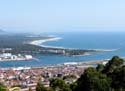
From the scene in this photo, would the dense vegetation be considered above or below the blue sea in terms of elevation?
above

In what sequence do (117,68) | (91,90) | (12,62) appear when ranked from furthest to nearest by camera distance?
(12,62) → (117,68) → (91,90)

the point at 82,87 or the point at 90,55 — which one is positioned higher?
the point at 82,87

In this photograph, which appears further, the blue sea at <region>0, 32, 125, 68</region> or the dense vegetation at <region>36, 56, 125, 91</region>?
the blue sea at <region>0, 32, 125, 68</region>

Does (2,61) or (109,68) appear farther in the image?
(2,61)

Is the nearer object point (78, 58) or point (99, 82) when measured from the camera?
point (99, 82)

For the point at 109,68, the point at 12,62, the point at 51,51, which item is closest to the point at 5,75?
the point at 12,62

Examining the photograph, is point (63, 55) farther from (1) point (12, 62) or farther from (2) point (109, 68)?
(2) point (109, 68)

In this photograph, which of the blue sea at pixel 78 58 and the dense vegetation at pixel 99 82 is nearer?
the dense vegetation at pixel 99 82

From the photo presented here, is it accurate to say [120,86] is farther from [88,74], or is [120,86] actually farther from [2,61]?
[2,61]

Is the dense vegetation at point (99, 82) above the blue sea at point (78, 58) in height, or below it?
above

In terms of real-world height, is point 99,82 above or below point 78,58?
above

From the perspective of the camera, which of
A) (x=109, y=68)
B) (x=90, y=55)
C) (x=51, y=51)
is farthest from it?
(x=51, y=51)
